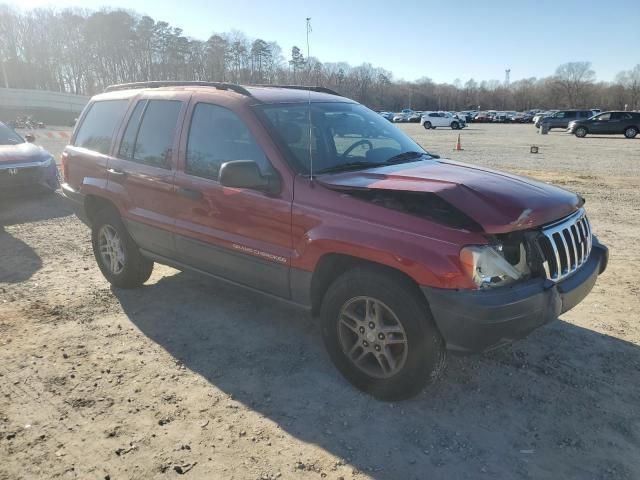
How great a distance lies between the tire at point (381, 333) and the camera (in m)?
2.96

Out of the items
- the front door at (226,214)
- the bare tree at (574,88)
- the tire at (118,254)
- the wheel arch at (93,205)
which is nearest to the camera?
the front door at (226,214)

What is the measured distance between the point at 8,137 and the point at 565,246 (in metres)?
10.5

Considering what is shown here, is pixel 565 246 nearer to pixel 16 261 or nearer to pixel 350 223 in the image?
pixel 350 223

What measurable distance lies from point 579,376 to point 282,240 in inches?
92.4

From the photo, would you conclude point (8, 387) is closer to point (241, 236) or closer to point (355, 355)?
point (241, 236)

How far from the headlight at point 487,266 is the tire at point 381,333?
1.20ft

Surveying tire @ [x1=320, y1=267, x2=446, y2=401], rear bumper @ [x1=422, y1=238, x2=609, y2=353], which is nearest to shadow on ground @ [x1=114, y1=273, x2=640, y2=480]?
tire @ [x1=320, y1=267, x2=446, y2=401]

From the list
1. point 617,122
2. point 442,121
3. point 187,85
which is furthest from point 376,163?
point 442,121

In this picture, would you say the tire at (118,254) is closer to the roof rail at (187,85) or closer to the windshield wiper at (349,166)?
the roof rail at (187,85)

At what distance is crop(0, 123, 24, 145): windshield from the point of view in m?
9.68

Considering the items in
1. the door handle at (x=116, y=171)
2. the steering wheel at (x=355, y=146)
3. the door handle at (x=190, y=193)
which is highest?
the steering wheel at (x=355, y=146)

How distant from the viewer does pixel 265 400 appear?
10.7 ft

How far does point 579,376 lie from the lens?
3527mm

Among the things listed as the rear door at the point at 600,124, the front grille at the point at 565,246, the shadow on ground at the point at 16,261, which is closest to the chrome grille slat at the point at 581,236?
the front grille at the point at 565,246
